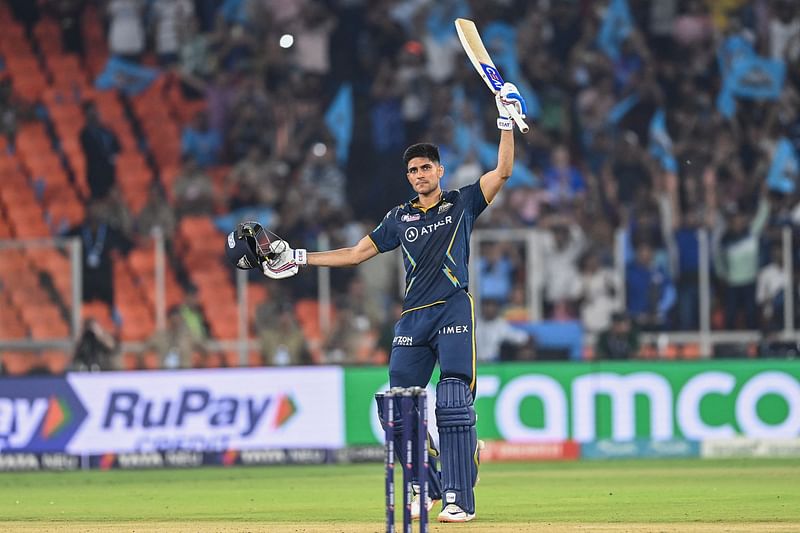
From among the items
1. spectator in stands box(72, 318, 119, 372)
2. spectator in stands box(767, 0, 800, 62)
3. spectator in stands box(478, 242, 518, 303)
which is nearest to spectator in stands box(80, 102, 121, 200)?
spectator in stands box(72, 318, 119, 372)

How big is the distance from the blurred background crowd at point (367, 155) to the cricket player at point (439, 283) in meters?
7.26

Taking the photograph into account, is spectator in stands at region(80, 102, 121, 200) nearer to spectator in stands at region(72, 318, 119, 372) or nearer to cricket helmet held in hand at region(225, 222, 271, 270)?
spectator in stands at region(72, 318, 119, 372)

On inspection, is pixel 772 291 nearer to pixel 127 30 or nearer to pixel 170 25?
pixel 170 25

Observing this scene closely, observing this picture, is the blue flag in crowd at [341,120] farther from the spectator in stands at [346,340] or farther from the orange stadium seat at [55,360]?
the orange stadium seat at [55,360]

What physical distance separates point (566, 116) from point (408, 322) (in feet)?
39.7

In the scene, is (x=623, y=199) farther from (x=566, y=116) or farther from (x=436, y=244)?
(x=436, y=244)

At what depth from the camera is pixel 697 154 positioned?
1895 centimetres

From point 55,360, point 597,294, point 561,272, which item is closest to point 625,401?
point 597,294

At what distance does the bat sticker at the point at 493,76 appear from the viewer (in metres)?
8.06

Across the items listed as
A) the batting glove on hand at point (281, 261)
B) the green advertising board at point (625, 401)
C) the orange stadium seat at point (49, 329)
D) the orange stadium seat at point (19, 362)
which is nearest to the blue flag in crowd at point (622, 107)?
the green advertising board at point (625, 401)

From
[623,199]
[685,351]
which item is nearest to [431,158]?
[685,351]

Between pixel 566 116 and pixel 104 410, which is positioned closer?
pixel 104 410

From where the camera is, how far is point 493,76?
818cm

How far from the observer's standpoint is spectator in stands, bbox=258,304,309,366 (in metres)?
16.3
